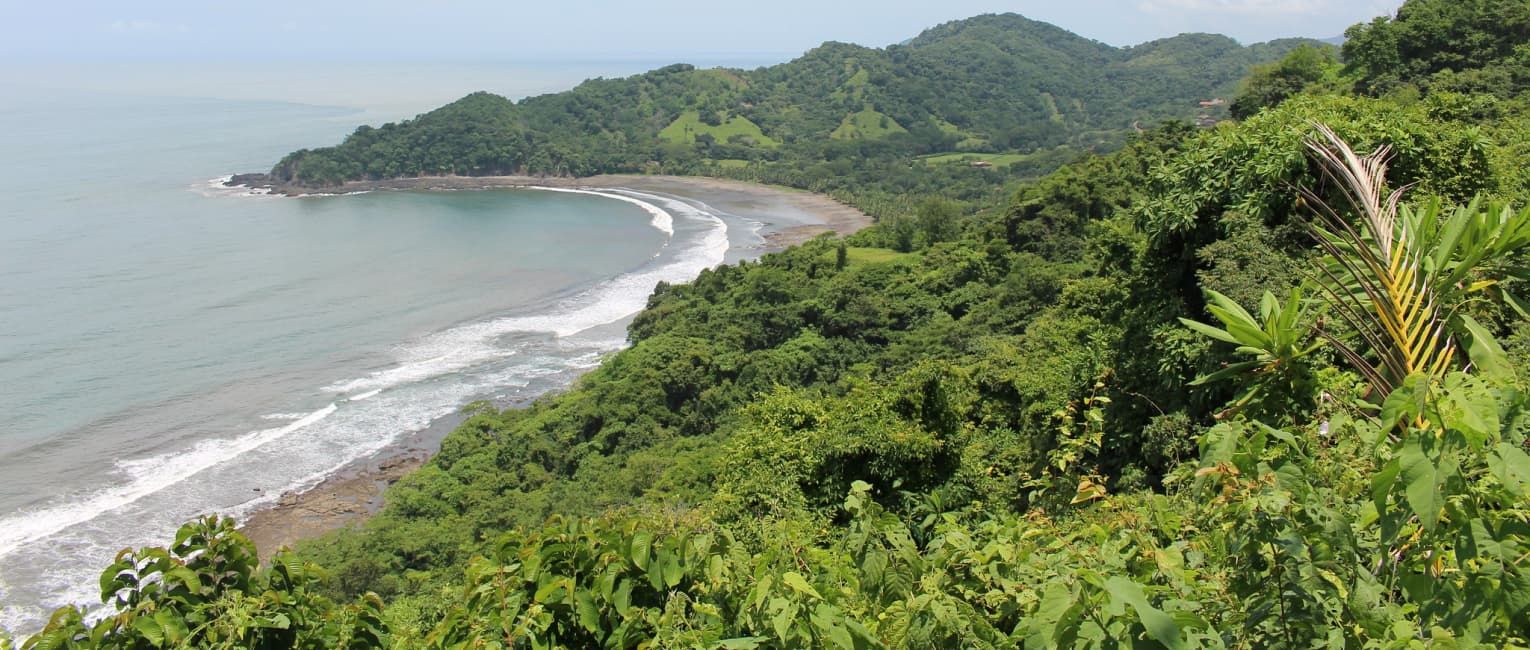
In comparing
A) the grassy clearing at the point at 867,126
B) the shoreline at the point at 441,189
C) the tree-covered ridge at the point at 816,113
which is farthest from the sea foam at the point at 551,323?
the grassy clearing at the point at 867,126

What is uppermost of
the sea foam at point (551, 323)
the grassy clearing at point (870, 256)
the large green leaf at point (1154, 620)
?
the large green leaf at point (1154, 620)

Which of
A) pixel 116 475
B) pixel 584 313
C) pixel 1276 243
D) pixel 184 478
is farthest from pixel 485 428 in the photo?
pixel 1276 243

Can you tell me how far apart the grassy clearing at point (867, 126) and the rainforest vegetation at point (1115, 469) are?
75.0 metres

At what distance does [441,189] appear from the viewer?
254ft

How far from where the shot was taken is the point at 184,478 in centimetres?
2347

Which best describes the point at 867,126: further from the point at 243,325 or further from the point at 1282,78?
the point at 243,325

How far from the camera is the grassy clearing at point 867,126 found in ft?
339

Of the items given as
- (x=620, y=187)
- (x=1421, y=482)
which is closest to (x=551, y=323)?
(x=1421, y=482)

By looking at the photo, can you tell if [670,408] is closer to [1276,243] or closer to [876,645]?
[1276,243]

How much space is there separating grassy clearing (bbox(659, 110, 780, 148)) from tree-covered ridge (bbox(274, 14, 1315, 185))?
0.84 feet

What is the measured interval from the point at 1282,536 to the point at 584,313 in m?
39.1

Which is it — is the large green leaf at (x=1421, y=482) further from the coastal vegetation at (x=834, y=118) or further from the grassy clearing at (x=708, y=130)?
the grassy clearing at (x=708, y=130)

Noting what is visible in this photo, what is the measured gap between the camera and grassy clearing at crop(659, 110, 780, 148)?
3907 inches

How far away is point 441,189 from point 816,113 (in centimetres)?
4754
